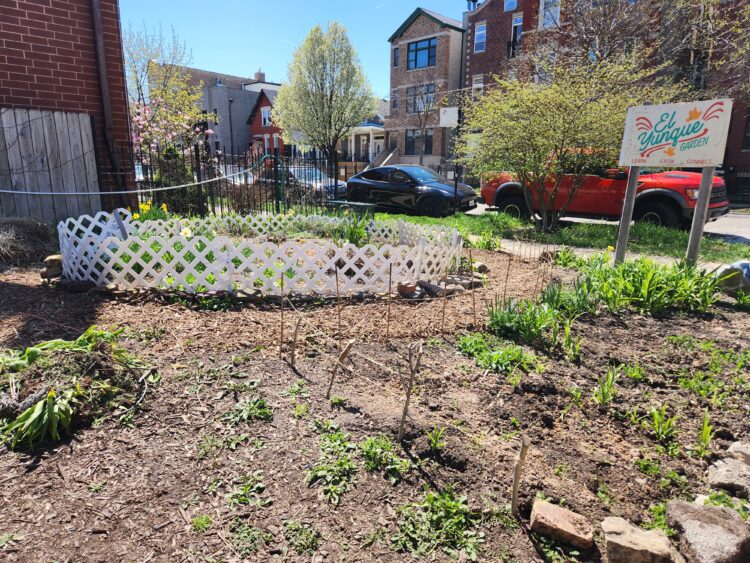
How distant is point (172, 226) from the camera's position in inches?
255

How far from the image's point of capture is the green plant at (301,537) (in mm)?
1783

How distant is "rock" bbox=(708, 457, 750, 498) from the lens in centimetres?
218

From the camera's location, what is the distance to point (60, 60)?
21.1 feet

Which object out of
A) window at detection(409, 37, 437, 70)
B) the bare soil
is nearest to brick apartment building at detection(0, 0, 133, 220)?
the bare soil

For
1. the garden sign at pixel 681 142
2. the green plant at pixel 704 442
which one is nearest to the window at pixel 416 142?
the garden sign at pixel 681 142

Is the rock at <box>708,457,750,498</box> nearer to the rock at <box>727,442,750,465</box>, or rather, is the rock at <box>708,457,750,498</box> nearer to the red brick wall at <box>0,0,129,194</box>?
the rock at <box>727,442,750,465</box>

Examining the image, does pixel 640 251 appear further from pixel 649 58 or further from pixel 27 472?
pixel 649 58

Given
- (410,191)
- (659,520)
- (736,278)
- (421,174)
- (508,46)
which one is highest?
(508,46)

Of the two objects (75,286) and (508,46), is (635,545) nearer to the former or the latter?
(75,286)

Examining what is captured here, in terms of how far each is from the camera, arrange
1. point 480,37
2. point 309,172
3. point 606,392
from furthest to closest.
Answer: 1. point 480,37
2. point 309,172
3. point 606,392

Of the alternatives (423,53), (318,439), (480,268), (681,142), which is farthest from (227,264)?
(423,53)

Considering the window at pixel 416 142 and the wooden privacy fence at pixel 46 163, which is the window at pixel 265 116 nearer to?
the window at pixel 416 142

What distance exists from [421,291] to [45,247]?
4.50 meters

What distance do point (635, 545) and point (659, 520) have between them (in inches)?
15.6
